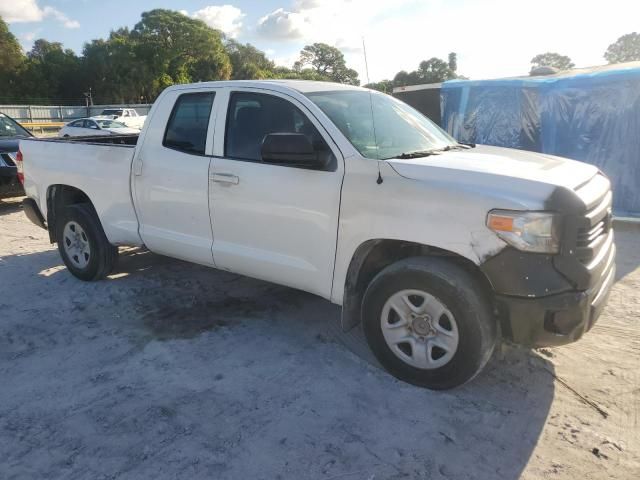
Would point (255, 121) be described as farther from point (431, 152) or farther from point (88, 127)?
point (88, 127)

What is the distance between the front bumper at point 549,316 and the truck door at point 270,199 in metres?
1.17

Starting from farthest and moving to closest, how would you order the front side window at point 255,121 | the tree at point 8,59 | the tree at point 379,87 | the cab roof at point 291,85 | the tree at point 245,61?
1. the tree at point 245,61
2. the tree at point 8,59
3. the tree at point 379,87
4. the cab roof at point 291,85
5. the front side window at point 255,121

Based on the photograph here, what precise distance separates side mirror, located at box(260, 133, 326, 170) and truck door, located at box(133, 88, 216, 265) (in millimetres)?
868

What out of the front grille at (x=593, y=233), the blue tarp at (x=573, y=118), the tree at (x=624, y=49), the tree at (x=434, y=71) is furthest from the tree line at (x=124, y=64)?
the front grille at (x=593, y=233)

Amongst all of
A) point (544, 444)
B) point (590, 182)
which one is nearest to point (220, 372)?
point (544, 444)

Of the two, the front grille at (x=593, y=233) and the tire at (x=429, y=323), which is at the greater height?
the front grille at (x=593, y=233)

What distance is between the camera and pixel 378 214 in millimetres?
3129

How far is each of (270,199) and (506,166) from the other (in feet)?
5.19

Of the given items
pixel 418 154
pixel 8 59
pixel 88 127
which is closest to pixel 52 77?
pixel 8 59

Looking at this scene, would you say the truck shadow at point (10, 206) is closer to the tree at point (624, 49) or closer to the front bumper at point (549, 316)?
the front bumper at point (549, 316)

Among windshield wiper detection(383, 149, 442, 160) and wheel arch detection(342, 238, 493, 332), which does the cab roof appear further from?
wheel arch detection(342, 238, 493, 332)

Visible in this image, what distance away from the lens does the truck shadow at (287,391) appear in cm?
261

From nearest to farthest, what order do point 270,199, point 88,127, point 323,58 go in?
point 270,199 < point 88,127 < point 323,58

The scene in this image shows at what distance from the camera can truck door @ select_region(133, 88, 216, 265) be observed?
4.04 m
